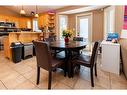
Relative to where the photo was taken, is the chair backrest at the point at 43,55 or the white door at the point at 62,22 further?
the white door at the point at 62,22

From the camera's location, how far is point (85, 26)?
5586mm

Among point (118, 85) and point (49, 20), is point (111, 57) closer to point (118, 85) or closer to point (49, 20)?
point (118, 85)

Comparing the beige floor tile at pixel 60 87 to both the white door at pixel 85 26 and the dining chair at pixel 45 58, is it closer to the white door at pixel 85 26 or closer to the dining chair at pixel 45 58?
the dining chair at pixel 45 58

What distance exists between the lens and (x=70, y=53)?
2.65 m

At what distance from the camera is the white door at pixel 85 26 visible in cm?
543

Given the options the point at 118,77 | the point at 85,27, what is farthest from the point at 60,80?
the point at 85,27

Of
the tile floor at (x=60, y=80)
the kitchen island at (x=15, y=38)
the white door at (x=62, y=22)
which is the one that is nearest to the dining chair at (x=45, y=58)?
the tile floor at (x=60, y=80)

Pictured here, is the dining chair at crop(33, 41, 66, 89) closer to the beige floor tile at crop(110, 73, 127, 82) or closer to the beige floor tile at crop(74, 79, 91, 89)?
the beige floor tile at crop(74, 79, 91, 89)

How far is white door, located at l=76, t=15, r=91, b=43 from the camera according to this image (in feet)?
17.8

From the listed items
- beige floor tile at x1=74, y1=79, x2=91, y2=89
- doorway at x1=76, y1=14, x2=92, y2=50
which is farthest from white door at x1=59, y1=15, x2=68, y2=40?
beige floor tile at x1=74, y1=79, x2=91, y2=89

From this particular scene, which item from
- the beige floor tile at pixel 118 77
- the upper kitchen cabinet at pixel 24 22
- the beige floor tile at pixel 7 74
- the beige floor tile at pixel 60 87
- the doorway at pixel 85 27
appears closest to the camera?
the beige floor tile at pixel 60 87

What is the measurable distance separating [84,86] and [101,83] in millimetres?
390

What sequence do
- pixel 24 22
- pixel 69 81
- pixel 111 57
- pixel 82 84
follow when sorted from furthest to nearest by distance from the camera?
pixel 24 22, pixel 111 57, pixel 69 81, pixel 82 84

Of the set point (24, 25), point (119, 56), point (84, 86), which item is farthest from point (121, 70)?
point (24, 25)
